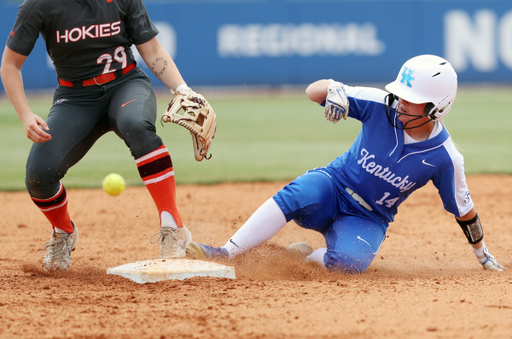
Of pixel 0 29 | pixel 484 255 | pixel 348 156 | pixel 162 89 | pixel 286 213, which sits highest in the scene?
pixel 348 156

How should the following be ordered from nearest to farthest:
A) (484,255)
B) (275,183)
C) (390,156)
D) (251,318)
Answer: (251,318) < (390,156) < (484,255) < (275,183)

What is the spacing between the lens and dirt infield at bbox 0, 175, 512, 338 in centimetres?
233

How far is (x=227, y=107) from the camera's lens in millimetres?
14758

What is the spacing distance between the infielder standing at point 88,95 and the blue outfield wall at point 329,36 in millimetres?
13519

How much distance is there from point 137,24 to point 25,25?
2.06ft

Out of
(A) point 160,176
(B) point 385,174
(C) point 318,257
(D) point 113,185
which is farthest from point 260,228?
(D) point 113,185

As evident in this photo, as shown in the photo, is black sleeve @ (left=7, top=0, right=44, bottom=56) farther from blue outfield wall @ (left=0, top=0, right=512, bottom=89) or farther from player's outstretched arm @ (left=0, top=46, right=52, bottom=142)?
blue outfield wall @ (left=0, top=0, right=512, bottom=89)

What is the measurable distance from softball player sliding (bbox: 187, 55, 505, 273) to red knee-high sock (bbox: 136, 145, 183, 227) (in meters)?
0.29

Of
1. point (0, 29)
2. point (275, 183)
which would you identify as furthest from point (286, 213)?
point (0, 29)

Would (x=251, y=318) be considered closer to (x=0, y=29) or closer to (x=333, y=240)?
(x=333, y=240)

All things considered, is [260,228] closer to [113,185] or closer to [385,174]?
[385,174]

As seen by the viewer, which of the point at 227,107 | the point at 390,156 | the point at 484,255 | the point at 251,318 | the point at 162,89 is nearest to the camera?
the point at 251,318

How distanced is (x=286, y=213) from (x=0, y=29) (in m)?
15.8

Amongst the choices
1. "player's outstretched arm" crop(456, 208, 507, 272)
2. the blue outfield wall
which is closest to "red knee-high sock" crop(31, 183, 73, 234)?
"player's outstretched arm" crop(456, 208, 507, 272)
